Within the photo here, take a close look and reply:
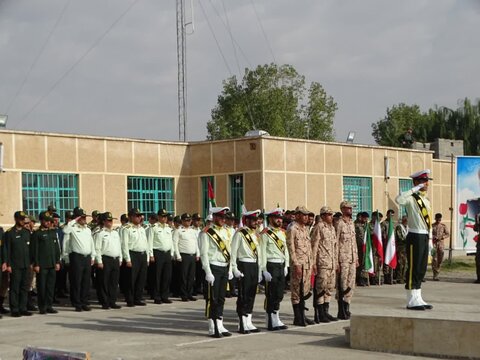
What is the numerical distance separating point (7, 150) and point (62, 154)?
159 cm

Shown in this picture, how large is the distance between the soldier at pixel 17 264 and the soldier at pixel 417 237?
6989 millimetres

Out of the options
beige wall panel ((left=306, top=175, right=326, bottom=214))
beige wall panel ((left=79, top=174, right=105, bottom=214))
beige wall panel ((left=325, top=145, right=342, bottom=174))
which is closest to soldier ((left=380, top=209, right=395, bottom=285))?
beige wall panel ((left=306, top=175, right=326, bottom=214))

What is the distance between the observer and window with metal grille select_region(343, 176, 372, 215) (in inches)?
1037

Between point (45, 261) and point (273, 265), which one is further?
point (45, 261)

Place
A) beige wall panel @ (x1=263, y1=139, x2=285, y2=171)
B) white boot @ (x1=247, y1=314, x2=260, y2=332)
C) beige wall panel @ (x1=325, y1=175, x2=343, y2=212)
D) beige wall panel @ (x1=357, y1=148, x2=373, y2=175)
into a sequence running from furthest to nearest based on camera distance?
beige wall panel @ (x1=357, y1=148, x2=373, y2=175), beige wall panel @ (x1=325, y1=175, x2=343, y2=212), beige wall panel @ (x1=263, y1=139, x2=285, y2=171), white boot @ (x1=247, y1=314, x2=260, y2=332)

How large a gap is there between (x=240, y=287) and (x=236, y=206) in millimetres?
12080

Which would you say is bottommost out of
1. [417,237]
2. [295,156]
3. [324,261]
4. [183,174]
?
[324,261]

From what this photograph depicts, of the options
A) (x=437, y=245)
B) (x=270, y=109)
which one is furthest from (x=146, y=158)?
(x=270, y=109)

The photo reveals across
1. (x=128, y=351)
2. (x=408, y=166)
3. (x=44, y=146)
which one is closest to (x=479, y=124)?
(x=408, y=166)

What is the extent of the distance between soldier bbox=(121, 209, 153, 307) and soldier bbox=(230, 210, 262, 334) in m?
4.44

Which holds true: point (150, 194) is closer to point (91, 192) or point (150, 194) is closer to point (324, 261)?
point (91, 192)

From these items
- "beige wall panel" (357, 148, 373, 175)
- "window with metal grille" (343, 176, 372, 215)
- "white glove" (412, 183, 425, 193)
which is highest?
"beige wall panel" (357, 148, 373, 175)

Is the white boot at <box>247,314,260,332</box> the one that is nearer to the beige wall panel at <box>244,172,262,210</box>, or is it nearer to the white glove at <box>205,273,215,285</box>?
the white glove at <box>205,273,215,285</box>

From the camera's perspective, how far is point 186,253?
56.7 feet
